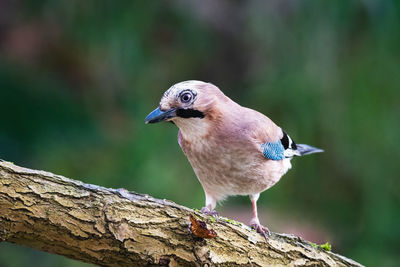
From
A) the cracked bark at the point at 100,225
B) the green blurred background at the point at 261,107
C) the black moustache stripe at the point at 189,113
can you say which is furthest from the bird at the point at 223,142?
the green blurred background at the point at 261,107

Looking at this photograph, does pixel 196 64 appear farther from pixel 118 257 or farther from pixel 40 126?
pixel 118 257

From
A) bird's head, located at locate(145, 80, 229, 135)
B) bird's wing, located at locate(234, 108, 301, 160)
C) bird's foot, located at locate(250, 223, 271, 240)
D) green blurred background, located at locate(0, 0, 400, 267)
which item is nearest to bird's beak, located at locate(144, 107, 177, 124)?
bird's head, located at locate(145, 80, 229, 135)

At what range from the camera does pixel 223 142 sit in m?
3.53

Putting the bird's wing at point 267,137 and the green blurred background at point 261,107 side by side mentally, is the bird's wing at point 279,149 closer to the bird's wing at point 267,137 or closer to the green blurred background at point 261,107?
the bird's wing at point 267,137

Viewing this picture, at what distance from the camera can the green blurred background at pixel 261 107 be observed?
19.4ft

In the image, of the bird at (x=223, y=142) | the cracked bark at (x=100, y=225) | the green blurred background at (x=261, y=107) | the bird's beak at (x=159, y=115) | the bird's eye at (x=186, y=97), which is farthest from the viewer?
the green blurred background at (x=261, y=107)

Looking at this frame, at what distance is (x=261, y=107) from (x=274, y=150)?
92.1 inches

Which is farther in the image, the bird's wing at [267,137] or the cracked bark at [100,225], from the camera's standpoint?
the bird's wing at [267,137]

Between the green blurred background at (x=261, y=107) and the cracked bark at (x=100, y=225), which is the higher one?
the green blurred background at (x=261, y=107)

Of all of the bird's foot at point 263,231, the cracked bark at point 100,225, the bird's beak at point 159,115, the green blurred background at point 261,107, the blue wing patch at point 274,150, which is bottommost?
the cracked bark at point 100,225

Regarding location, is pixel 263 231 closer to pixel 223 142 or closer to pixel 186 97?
pixel 223 142

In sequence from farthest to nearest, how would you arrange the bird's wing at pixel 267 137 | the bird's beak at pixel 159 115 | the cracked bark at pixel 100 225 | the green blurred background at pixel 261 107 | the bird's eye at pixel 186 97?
the green blurred background at pixel 261 107 → the bird's wing at pixel 267 137 → the bird's eye at pixel 186 97 → the bird's beak at pixel 159 115 → the cracked bark at pixel 100 225

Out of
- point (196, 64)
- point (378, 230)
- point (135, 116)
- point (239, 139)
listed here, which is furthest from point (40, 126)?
point (378, 230)

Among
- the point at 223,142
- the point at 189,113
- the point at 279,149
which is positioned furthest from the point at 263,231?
the point at 279,149
